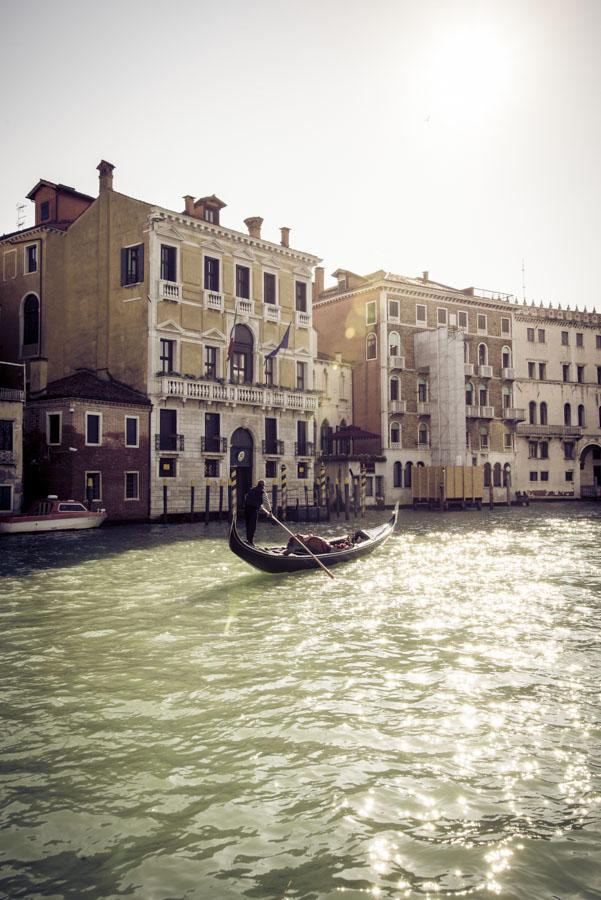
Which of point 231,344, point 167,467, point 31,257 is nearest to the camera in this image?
point 167,467

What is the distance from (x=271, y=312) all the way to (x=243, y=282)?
1826 millimetres

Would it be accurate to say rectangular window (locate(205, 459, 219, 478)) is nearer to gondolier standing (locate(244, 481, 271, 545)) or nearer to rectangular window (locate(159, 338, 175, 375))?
rectangular window (locate(159, 338, 175, 375))

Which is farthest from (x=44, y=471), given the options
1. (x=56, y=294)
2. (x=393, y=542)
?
(x=393, y=542)

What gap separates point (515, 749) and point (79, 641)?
5.16 meters

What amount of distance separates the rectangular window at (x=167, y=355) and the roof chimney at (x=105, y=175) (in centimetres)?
666

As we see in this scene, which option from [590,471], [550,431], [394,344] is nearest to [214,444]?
[394,344]

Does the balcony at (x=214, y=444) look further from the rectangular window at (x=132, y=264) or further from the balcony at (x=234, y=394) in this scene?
the rectangular window at (x=132, y=264)

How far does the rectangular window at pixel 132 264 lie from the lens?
27.7 m

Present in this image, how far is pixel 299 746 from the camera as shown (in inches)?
209

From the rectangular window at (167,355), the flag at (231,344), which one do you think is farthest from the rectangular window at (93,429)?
the flag at (231,344)

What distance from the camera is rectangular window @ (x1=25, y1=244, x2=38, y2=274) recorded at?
99.3ft

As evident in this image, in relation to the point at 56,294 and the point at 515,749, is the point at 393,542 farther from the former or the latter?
the point at 56,294

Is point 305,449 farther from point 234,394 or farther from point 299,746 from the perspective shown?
point 299,746

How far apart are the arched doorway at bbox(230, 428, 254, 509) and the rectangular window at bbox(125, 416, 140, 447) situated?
4.72 meters
